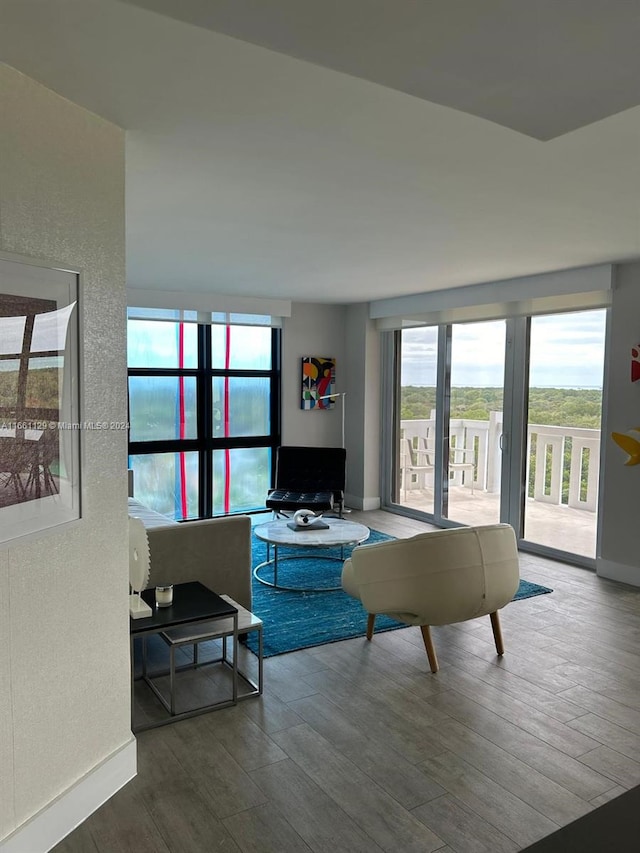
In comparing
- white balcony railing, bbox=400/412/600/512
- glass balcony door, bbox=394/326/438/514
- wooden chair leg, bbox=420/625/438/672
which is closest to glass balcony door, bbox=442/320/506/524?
white balcony railing, bbox=400/412/600/512

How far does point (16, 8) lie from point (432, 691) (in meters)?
3.12

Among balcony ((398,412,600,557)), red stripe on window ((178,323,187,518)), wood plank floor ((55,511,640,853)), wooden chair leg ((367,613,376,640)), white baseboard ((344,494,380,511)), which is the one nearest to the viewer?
wood plank floor ((55,511,640,853))

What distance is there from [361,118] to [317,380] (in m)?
5.42

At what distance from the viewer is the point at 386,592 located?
135 inches

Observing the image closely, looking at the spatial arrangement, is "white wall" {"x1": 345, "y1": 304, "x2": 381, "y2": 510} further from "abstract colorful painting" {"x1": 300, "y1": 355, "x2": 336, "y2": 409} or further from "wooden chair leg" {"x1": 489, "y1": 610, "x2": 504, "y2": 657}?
"wooden chair leg" {"x1": 489, "y1": 610, "x2": 504, "y2": 657}

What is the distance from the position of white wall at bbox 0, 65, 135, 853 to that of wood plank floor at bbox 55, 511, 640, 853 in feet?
0.89

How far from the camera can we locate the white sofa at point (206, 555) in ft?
11.7

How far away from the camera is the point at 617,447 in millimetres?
5000

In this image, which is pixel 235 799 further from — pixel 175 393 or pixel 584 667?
pixel 175 393

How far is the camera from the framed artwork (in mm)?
1955

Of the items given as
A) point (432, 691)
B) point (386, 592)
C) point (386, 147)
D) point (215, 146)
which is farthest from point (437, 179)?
point (432, 691)

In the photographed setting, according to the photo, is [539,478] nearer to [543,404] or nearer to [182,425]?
[543,404]

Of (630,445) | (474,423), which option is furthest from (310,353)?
(630,445)

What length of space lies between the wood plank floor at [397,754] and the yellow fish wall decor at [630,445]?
1.31 metres
